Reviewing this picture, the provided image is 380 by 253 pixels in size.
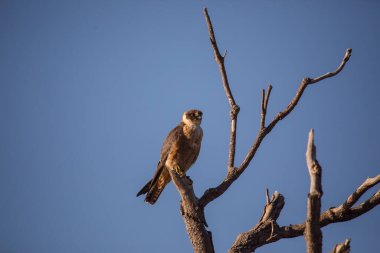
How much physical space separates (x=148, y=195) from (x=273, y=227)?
1876 mm

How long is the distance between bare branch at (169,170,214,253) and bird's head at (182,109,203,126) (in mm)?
1834

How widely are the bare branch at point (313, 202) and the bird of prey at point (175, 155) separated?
257 cm

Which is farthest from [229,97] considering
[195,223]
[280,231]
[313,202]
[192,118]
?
[192,118]

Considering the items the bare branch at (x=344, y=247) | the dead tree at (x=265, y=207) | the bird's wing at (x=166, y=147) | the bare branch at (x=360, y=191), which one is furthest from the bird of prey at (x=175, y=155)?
the bare branch at (x=344, y=247)

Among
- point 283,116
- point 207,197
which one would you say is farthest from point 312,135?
point 207,197

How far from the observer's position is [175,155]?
5344 mm

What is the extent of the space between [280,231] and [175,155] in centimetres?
184

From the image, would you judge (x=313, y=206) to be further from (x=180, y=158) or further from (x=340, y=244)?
(x=180, y=158)

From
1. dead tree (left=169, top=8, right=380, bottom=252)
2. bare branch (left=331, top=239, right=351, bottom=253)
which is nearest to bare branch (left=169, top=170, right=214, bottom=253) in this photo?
dead tree (left=169, top=8, right=380, bottom=252)

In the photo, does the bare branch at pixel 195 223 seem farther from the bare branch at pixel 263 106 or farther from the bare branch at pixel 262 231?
the bare branch at pixel 263 106

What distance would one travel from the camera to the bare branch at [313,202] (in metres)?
2.42

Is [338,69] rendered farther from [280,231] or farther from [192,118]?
[192,118]

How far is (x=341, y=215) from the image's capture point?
12.3ft

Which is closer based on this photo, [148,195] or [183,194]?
[183,194]
